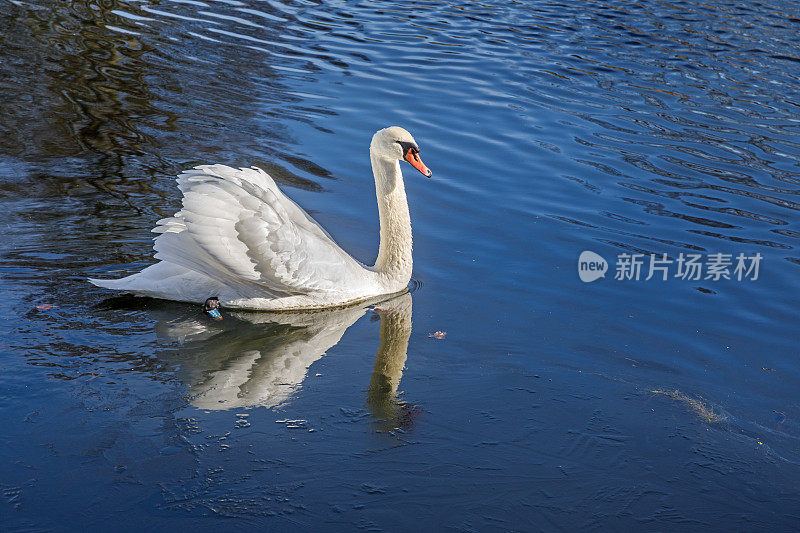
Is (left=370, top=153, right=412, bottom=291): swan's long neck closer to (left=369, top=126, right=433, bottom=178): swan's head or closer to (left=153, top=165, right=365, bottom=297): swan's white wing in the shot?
(left=369, top=126, right=433, bottom=178): swan's head

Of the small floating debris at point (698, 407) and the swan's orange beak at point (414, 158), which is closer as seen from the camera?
the small floating debris at point (698, 407)

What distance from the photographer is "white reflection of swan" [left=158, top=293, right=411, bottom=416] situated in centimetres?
580

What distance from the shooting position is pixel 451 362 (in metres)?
6.46

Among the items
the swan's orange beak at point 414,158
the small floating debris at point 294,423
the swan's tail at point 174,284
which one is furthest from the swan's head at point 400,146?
the small floating debris at point 294,423

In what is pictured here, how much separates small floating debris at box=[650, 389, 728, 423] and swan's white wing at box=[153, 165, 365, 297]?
2.72 m

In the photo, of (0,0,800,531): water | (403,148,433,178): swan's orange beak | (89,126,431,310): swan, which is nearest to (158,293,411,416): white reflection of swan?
(0,0,800,531): water

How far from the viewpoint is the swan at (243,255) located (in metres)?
6.63

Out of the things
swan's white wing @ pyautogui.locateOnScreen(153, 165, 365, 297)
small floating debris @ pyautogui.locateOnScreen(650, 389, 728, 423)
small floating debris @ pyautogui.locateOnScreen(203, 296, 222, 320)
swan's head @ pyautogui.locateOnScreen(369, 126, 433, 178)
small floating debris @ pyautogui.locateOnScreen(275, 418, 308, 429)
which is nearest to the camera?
small floating debris @ pyautogui.locateOnScreen(275, 418, 308, 429)

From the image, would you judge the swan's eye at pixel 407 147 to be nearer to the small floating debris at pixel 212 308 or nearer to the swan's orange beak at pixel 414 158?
the swan's orange beak at pixel 414 158

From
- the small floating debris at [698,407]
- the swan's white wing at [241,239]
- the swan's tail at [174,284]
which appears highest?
the swan's white wing at [241,239]

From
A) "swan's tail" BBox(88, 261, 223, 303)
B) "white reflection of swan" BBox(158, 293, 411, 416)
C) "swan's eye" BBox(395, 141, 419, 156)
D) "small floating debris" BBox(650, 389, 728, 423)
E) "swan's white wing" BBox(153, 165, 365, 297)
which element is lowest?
"white reflection of swan" BBox(158, 293, 411, 416)

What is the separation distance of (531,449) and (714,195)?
18.8ft

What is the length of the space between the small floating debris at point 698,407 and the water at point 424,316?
0.9 inches

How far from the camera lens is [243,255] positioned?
675cm
